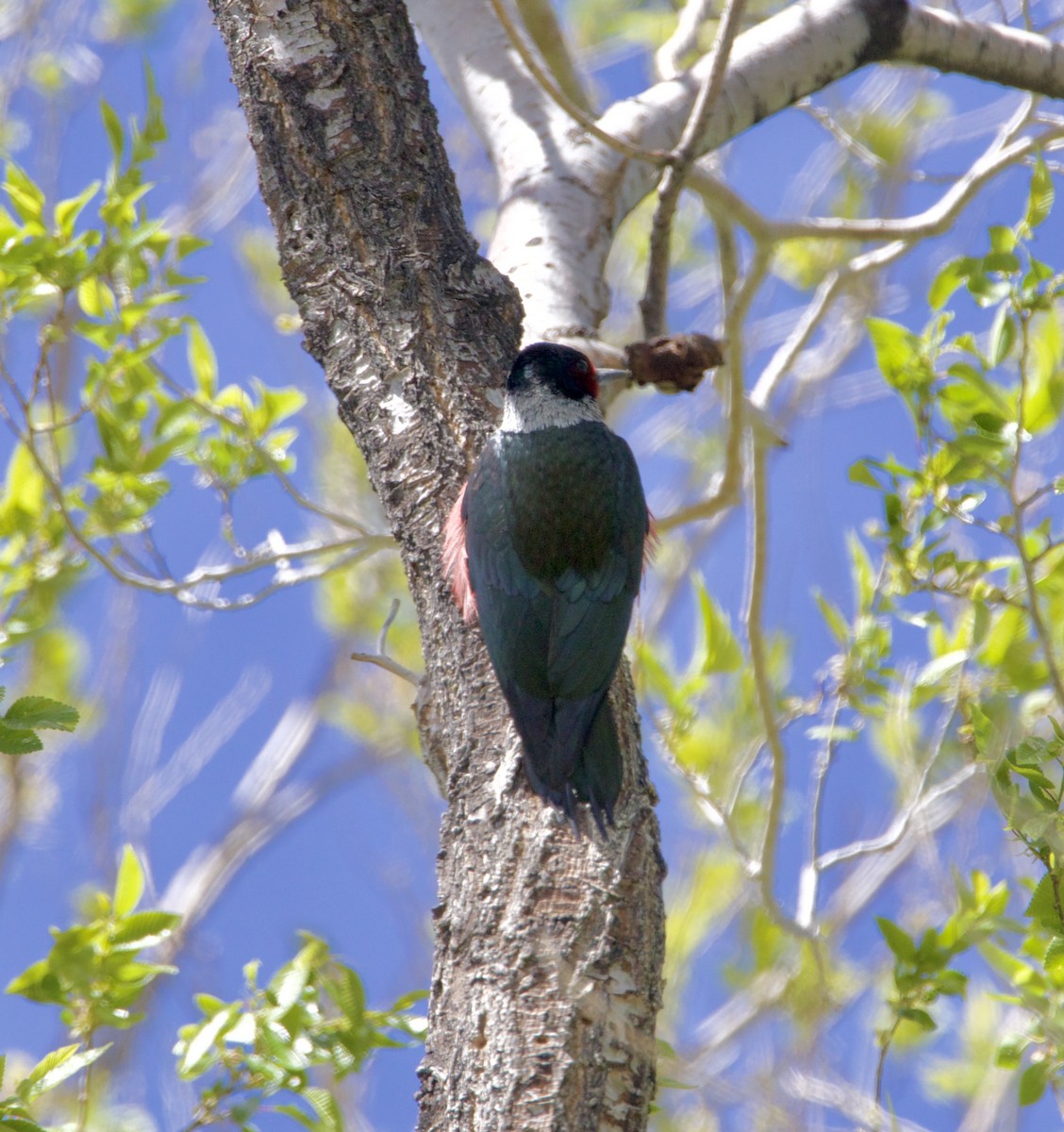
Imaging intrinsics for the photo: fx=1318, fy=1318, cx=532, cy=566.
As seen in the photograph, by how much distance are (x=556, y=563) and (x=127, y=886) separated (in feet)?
3.62

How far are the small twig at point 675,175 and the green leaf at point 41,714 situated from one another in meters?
1.87

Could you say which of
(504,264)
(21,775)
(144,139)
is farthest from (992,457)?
(21,775)

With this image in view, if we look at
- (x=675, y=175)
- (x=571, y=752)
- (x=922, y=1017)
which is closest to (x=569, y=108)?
(x=675, y=175)

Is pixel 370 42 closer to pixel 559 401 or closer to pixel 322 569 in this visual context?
pixel 559 401

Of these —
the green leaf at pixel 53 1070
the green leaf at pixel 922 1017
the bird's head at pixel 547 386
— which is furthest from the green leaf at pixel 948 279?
the green leaf at pixel 53 1070

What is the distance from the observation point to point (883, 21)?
11.7ft

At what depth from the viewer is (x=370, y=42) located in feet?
8.60

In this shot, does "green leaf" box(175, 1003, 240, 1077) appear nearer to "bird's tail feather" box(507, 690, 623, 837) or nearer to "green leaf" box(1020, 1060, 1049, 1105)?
"bird's tail feather" box(507, 690, 623, 837)

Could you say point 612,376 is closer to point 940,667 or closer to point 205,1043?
point 940,667

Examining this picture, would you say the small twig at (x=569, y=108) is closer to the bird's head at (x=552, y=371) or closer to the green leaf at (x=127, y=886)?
the bird's head at (x=552, y=371)

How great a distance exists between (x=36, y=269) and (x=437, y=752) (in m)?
1.65

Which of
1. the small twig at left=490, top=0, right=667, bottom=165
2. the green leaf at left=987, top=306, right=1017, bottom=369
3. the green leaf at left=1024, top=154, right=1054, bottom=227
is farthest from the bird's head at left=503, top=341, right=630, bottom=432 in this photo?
the green leaf at left=1024, top=154, right=1054, bottom=227

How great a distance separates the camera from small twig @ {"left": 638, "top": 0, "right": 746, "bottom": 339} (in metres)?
2.98

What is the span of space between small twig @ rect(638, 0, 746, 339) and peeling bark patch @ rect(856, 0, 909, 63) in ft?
1.60
